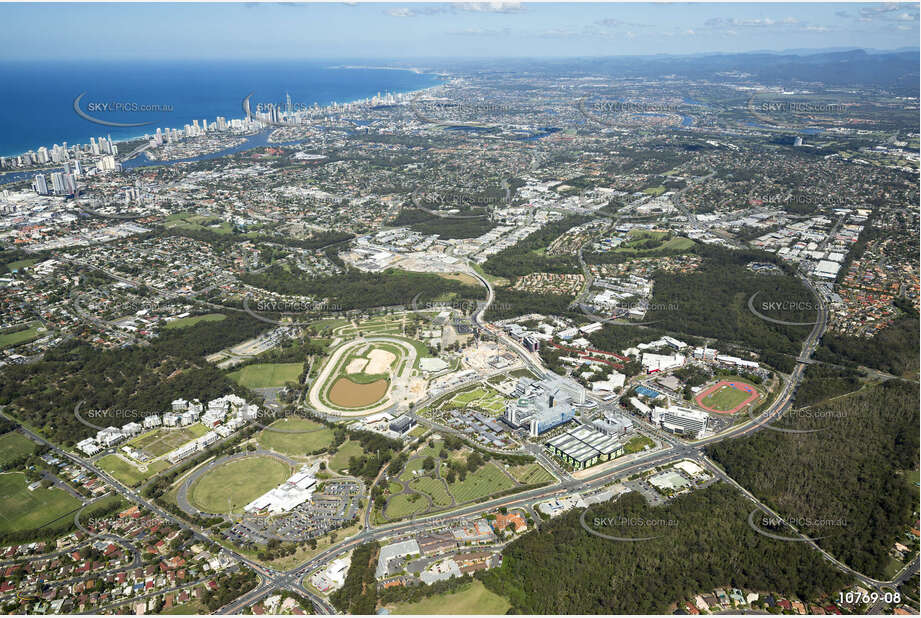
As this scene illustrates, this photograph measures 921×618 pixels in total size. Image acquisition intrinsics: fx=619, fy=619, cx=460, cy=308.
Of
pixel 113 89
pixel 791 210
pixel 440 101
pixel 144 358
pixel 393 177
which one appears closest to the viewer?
pixel 144 358

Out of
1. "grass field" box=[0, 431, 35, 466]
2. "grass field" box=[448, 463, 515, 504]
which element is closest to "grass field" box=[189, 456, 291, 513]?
"grass field" box=[448, 463, 515, 504]

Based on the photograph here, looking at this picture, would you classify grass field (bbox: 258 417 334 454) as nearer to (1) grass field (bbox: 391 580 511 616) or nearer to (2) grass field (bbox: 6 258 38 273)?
(1) grass field (bbox: 391 580 511 616)

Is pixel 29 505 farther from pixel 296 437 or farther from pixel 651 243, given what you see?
pixel 651 243

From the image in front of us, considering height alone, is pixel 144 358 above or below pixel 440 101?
below

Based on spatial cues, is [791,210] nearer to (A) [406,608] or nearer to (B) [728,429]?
(B) [728,429]

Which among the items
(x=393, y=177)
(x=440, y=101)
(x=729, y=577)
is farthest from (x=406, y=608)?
(x=440, y=101)

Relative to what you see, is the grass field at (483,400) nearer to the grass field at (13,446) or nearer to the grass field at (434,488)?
the grass field at (434,488)
